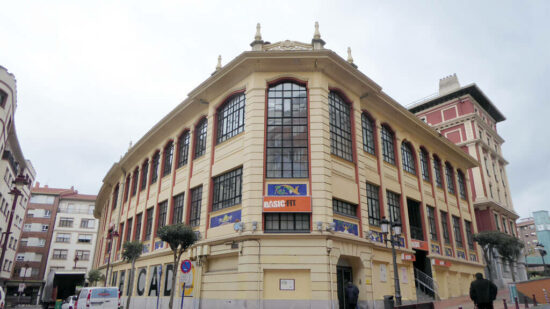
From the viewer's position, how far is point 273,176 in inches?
760

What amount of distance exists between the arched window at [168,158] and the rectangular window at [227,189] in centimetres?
805

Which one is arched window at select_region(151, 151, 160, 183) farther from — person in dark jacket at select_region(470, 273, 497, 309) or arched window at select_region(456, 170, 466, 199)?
arched window at select_region(456, 170, 466, 199)

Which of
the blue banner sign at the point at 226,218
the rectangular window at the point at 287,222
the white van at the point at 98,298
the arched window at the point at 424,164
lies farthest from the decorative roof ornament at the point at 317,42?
the white van at the point at 98,298

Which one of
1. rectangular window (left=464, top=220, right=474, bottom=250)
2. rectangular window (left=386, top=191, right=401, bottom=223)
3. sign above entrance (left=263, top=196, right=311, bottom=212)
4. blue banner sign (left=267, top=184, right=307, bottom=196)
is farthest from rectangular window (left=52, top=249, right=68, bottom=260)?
rectangular window (left=464, top=220, right=474, bottom=250)

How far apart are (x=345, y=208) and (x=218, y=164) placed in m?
7.60

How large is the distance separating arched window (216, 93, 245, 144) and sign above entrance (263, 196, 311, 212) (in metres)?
5.00

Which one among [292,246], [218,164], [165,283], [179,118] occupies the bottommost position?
[165,283]

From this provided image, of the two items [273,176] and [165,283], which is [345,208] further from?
[165,283]

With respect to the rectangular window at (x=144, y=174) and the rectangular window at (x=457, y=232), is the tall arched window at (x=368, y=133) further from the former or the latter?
the rectangular window at (x=144, y=174)

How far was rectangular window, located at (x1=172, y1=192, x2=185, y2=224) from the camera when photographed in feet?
82.4

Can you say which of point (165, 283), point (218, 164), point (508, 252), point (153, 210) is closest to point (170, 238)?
point (218, 164)

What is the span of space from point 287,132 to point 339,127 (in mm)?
3436

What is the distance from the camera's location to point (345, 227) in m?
19.5

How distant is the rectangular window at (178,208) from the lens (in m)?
25.1
